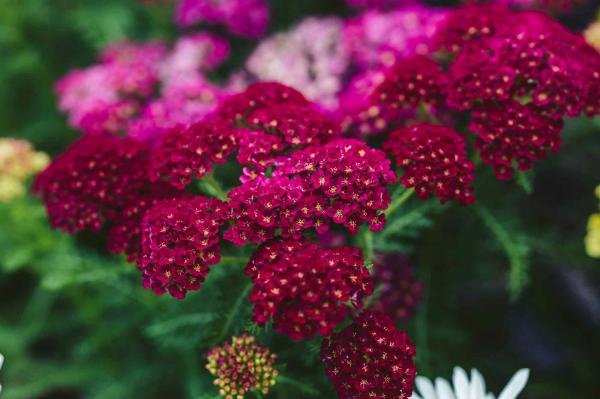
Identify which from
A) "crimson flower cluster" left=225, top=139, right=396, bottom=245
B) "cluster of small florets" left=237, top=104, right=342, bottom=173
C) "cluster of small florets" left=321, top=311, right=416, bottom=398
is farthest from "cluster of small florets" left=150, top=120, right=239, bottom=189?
"cluster of small florets" left=321, top=311, right=416, bottom=398

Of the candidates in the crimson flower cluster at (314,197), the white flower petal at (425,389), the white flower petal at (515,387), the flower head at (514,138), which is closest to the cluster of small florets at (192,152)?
the crimson flower cluster at (314,197)

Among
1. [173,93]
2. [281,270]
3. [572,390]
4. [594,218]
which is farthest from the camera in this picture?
[572,390]

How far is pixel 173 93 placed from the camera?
2279 millimetres

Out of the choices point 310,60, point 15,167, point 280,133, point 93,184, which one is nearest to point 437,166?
point 280,133

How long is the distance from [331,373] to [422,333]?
0.92 metres

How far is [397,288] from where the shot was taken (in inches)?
78.2

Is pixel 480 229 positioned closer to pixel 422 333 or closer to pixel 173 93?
pixel 422 333

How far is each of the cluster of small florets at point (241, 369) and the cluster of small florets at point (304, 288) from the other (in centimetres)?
15

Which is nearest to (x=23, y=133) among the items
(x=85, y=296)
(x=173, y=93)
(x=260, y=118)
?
(x=85, y=296)

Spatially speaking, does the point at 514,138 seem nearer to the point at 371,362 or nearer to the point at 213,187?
the point at 371,362

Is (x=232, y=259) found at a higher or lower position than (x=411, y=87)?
lower

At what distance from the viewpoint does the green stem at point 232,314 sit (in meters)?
1.50

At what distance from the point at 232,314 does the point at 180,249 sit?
28 cm

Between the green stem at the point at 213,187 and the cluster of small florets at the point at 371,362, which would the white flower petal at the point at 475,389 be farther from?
the green stem at the point at 213,187
